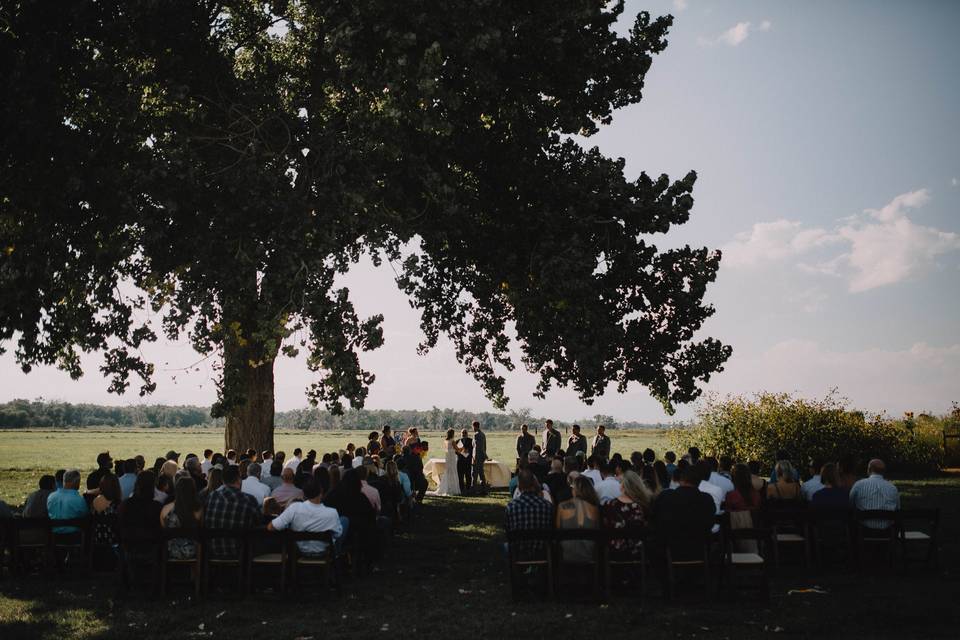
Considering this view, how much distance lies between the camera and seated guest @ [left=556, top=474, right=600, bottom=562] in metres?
10.9

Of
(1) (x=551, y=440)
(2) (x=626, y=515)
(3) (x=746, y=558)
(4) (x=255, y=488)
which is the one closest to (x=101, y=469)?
(4) (x=255, y=488)

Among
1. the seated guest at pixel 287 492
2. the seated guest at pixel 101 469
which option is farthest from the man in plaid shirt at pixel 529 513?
the seated guest at pixel 101 469

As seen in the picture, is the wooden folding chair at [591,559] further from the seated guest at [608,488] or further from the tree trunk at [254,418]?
the tree trunk at [254,418]

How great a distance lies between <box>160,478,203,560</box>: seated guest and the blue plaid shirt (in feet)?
1.06

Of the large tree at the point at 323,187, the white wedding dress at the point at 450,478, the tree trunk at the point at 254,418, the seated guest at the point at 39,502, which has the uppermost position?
the large tree at the point at 323,187

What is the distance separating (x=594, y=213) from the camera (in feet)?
63.2

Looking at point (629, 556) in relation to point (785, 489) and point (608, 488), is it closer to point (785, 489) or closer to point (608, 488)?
point (608, 488)

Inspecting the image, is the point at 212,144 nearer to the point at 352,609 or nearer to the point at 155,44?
the point at 155,44

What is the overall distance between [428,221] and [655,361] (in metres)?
6.61

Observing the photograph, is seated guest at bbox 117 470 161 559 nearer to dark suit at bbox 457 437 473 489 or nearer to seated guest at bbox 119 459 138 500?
seated guest at bbox 119 459 138 500

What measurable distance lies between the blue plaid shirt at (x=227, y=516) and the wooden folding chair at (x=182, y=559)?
0.75ft

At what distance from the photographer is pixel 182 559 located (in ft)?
36.9

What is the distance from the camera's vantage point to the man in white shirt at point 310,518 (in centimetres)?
1118

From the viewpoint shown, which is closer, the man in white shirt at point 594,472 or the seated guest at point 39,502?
the seated guest at point 39,502
